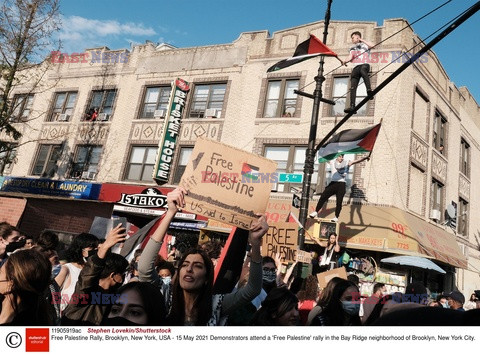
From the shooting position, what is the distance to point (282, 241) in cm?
638

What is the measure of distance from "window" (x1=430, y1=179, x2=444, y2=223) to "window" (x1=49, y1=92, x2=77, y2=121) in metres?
18.7

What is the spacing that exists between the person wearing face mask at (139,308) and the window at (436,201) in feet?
53.6

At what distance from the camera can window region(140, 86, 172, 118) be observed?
19531mm

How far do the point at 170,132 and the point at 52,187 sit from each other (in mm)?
7206

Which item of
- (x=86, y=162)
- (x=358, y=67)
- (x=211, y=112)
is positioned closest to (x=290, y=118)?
(x=211, y=112)

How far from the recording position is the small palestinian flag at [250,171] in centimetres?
385

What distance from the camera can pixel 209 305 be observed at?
3029mm

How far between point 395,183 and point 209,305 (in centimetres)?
1316

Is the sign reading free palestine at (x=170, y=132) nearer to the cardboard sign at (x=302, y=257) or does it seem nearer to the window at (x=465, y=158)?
the cardboard sign at (x=302, y=257)

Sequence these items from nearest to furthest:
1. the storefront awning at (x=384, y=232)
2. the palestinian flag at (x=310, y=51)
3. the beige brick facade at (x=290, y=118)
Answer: the palestinian flag at (x=310, y=51), the storefront awning at (x=384, y=232), the beige brick facade at (x=290, y=118)

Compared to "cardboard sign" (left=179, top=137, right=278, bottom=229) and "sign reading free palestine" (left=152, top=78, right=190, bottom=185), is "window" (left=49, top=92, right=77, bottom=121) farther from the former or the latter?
"cardboard sign" (left=179, top=137, right=278, bottom=229)

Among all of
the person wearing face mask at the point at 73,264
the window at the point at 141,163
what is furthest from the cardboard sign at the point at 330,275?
the window at the point at 141,163

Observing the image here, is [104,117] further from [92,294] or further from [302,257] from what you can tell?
[92,294]

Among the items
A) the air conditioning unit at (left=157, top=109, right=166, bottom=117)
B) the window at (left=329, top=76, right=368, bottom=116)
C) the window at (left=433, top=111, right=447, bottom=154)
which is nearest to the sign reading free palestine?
the air conditioning unit at (left=157, top=109, right=166, bottom=117)
